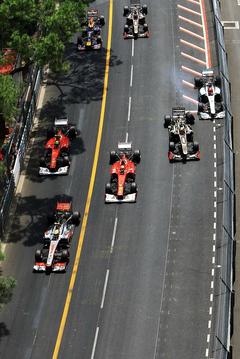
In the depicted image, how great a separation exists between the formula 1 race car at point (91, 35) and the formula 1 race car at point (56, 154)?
1568 cm

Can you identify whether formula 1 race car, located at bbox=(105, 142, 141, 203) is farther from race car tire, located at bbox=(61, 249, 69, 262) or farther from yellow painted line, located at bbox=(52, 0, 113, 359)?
race car tire, located at bbox=(61, 249, 69, 262)

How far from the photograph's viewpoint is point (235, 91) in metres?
80.8

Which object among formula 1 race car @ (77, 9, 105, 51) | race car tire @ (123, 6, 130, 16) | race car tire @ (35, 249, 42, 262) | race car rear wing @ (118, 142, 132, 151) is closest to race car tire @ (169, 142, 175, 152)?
race car rear wing @ (118, 142, 132, 151)

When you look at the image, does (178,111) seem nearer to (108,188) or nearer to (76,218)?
(108,188)

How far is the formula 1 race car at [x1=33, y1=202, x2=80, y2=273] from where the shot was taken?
60.9m

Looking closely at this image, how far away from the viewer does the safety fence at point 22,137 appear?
66062mm

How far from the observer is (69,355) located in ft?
180

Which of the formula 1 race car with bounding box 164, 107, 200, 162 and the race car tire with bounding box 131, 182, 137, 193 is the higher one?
the formula 1 race car with bounding box 164, 107, 200, 162

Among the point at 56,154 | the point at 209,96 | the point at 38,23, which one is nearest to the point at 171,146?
the point at 209,96

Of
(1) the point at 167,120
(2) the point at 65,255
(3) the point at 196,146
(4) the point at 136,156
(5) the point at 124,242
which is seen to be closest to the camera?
(2) the point at 65,255

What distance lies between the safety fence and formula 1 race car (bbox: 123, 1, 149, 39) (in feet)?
40.5

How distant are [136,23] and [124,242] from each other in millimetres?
32803

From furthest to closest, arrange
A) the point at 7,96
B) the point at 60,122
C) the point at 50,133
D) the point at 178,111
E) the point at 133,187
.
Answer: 1. the point at 60,122
2. the point at 178,111
3. the point at 50,133
4. the point at 133,187
5. the point at 7,96

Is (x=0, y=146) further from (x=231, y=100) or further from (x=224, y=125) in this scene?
(x=231, y=100)
